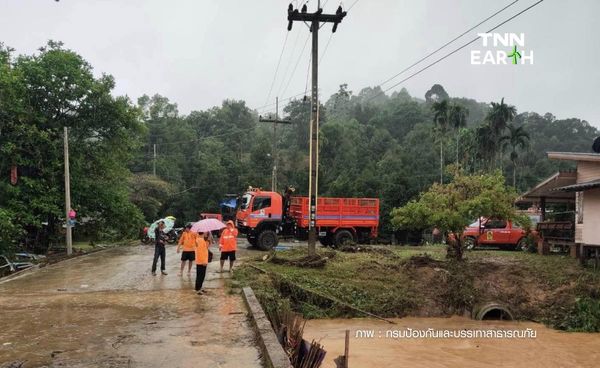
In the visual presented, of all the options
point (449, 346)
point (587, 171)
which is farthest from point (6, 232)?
point (587, 171)

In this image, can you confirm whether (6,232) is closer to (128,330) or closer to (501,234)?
(128,330)

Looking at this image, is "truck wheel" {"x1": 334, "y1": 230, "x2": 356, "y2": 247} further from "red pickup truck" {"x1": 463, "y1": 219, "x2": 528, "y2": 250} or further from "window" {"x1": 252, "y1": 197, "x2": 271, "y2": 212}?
"red pickup truck" {"x1": 463, "y1": 219, "x2": 528, "y2": 250}

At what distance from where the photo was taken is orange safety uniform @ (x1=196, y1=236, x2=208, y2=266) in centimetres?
1145

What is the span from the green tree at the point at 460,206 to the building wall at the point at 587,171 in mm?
4453

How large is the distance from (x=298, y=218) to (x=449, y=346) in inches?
449

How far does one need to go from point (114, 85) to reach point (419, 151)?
4363 centimetres

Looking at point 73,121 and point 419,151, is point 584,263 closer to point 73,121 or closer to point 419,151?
point 73,121

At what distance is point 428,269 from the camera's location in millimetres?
15305

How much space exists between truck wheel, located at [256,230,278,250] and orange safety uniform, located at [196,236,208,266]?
942 cm

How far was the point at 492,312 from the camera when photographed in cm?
1355

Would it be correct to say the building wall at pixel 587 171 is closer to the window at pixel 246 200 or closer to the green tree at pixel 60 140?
the window at pixel 246 200

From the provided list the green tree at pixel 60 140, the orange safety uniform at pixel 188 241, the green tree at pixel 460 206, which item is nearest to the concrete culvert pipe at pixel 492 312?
the green tree at pixel 460 206

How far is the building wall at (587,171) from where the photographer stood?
1881 centimetres

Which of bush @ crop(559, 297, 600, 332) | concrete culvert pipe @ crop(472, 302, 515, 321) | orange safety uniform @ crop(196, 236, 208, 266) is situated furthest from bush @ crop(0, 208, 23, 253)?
bush @ crop(559, 297, 600, 332)
